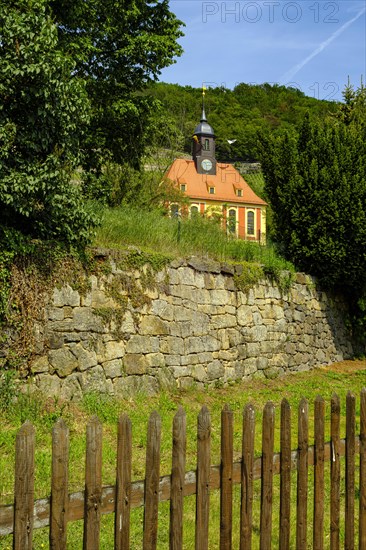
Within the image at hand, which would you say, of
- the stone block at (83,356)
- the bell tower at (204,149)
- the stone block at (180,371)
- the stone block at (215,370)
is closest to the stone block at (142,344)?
the stone block at (180,371)

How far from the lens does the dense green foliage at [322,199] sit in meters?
12.5

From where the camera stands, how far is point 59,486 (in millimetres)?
2133

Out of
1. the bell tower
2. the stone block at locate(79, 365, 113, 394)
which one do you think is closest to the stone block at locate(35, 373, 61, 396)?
the stone block at locate(79, 365, 113, 394)

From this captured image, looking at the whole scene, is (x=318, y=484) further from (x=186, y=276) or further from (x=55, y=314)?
(x=186, y=276)

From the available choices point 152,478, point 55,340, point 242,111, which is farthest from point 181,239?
point 242,111

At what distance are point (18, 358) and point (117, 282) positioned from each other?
1998 millimetres

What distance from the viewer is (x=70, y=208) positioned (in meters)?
7.27

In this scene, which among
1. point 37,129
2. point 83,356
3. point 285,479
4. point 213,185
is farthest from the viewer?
point 213,185

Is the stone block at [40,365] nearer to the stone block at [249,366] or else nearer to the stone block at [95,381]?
the stone block at [95,381]

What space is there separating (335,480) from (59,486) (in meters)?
1.80

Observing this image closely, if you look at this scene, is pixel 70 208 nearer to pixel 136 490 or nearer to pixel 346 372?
pixel 136 490

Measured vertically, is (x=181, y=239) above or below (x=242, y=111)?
below

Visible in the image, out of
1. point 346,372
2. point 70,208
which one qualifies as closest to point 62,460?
point 70,208

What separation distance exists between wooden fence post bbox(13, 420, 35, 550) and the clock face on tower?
1800 inches
